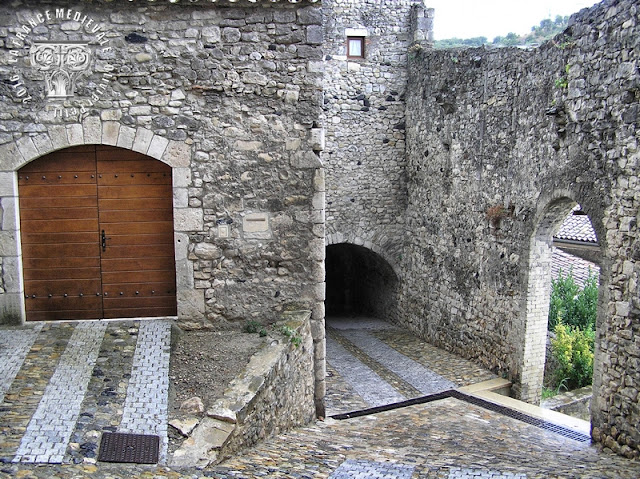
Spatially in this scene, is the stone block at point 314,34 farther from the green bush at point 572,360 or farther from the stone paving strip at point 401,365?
the green bush at point 572,360

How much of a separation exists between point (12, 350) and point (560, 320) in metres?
8.26

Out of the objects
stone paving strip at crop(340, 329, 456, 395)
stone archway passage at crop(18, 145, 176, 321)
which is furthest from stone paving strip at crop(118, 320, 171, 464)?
stone paving strip at crop(340, 329, 456, 395)

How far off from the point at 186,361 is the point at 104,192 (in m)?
1.96

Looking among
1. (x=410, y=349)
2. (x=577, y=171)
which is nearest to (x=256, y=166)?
(x=577, y=171)

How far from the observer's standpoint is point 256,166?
5.48 metres

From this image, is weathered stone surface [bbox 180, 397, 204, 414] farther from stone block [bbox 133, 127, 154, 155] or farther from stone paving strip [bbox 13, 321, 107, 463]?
stone block [bbox 133, 127, 154, 155]

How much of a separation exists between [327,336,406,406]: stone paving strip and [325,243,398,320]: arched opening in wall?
275 centimetres

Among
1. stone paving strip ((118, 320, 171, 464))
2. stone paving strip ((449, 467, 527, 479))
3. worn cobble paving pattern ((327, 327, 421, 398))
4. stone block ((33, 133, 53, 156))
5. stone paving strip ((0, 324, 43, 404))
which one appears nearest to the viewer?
stone paving strip ((118, 320, 171, 464))

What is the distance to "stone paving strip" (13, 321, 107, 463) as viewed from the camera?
11.6ft

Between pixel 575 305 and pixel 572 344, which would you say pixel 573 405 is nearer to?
pixel 572 344

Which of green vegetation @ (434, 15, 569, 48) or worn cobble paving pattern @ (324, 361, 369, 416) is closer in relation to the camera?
worn cobble paving pattern @ (324, 361, 369, 416)

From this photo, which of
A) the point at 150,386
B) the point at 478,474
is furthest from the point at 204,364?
the point at 478,474

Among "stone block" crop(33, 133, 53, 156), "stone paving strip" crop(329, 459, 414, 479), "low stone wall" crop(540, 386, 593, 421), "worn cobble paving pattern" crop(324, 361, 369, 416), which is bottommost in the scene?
"low stone wall" crop(540, 386, 593, 421)

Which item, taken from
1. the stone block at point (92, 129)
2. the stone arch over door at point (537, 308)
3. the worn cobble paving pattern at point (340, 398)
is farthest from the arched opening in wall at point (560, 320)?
the stone block at point (92, 129)
